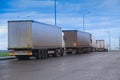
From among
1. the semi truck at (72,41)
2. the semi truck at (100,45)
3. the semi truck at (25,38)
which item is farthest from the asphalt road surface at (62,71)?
the semi truck at (100,45)

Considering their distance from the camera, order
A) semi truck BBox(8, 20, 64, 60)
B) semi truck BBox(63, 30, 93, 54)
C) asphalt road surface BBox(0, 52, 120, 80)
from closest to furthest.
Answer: asphalt road surface BBox(0, 52, 120, 80)
semi truck BBox(8, 20, 64, 60)
semi truck BBox(63, 30, 93, 54)

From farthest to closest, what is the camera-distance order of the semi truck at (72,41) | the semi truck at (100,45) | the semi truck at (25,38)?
1. the semi truck at (100,45)
2. the semi truck at (72,41)
3. the semi truck at (25,38)

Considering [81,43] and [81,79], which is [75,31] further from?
[81,79]

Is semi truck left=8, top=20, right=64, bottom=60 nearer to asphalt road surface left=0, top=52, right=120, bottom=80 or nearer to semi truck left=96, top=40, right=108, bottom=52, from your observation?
asphalt road surface left=0, top=52, right=120, bottom=80

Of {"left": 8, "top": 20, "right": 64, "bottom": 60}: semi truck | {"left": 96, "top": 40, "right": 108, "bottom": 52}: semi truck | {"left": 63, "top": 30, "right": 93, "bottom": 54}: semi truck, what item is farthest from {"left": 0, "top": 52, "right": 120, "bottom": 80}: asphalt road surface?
{"left": 96, "top": 40, "right": 108, "bottom": 52}: semi truck

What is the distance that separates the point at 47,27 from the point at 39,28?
2.97m

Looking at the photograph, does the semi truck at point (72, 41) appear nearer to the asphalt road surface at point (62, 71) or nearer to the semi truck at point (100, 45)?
the semi truck at point (100, 45)

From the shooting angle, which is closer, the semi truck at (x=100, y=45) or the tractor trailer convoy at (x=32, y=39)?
the tractor trailer convoy at (x=32, y=39)

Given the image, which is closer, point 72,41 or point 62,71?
point 62,71

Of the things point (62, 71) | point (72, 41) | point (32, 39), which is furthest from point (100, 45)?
point (62, 71)

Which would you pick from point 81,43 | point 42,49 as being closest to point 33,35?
point 42,49

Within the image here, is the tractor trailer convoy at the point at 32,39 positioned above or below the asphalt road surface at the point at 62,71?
above

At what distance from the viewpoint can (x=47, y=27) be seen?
35281 mm

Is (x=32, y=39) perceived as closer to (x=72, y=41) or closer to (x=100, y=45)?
(x=72, y=41)
